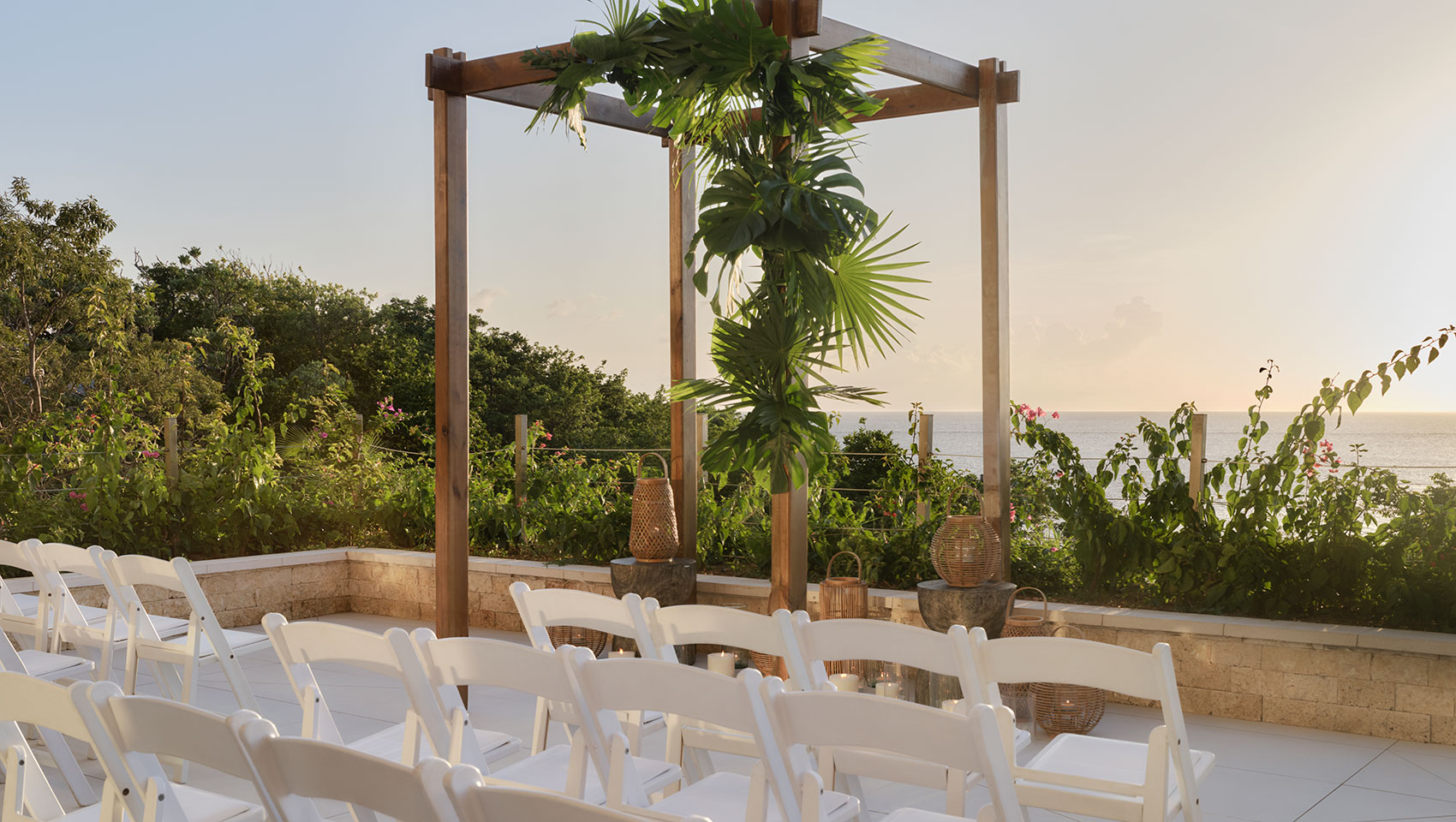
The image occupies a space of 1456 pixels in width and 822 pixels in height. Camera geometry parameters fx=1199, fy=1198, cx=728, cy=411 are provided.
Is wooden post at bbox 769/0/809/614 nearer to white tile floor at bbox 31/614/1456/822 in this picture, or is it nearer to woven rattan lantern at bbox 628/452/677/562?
white tile floor at bbox 31/614/1456/822

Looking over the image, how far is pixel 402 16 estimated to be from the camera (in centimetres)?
1298

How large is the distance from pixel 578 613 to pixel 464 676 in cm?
60

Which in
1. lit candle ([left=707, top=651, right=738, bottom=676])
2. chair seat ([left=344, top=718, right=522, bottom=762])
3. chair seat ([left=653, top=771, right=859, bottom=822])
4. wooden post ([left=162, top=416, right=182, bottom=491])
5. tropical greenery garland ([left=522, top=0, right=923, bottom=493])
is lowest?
chair seat ([left=344, top=718, right=522, bottom=762])

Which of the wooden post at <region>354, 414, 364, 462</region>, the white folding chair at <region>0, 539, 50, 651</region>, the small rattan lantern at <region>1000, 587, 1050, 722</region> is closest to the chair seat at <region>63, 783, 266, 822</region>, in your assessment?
the white folding chair at <region>0, 539, 50, 651</region>

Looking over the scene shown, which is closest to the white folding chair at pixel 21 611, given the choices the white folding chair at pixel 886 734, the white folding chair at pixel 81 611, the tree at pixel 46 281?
the white folding chair at pixel 81 611

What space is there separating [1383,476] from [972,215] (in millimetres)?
15161

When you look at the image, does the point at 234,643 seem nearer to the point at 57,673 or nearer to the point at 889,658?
the point at 57,673

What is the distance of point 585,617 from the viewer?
3096 millimetres

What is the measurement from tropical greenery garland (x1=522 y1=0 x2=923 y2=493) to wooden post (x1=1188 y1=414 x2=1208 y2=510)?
175 cm

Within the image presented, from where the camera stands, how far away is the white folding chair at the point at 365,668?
2.47 metres

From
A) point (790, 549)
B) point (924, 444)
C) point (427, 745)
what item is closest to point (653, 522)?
point (790, 549)

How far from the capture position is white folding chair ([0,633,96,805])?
318 centimetres

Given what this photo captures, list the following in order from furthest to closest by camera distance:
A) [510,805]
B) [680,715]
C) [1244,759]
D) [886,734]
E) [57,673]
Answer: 1. [1244,759]
2. [57,673]
3. [680,715]
4. [886,734]
5. [510,805]

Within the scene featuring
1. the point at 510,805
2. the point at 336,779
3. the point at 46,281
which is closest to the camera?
the point at 510,805
